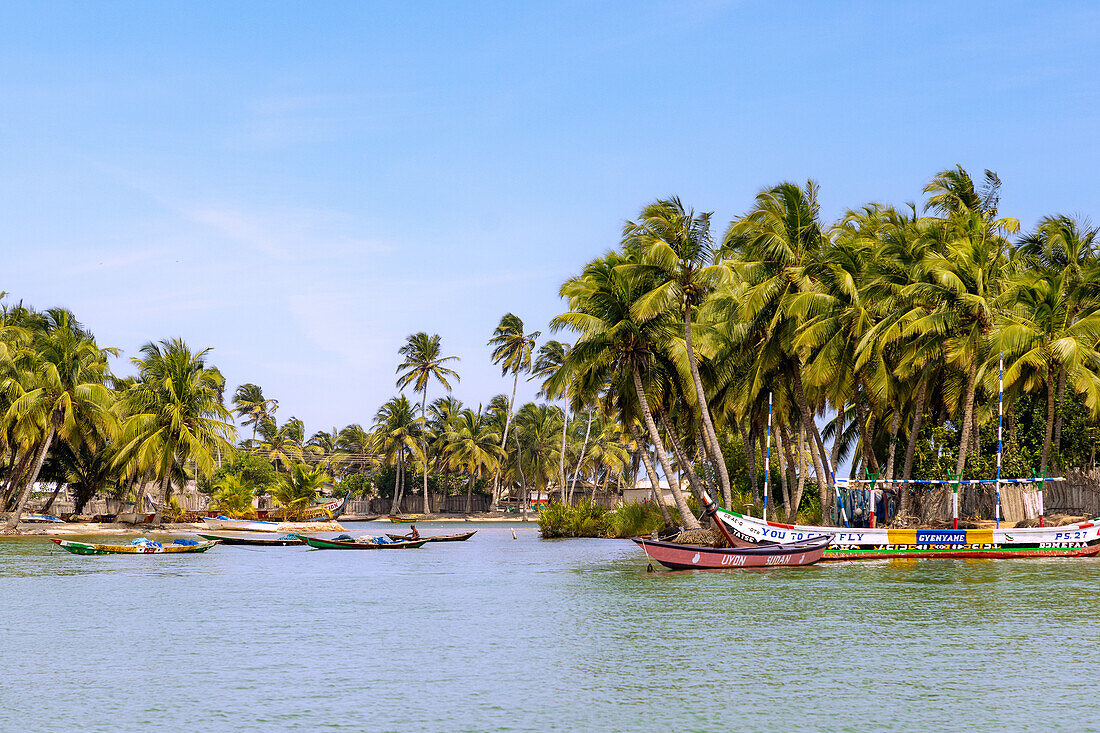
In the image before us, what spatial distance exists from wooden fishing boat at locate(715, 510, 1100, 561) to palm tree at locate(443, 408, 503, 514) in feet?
221

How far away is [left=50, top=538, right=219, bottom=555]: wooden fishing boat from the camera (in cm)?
4472

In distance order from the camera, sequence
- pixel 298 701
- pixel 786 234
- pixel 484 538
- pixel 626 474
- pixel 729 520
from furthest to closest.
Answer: pixel 626 474 → pixel 484 538 → pixel 786 234 → pixel 729 520 → pixel 298 701

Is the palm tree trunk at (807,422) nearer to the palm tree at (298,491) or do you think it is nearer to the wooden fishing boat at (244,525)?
the wooden fishing boat at (244,525)

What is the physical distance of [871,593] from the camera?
26.9 metres

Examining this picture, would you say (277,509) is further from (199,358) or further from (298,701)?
(298,701)

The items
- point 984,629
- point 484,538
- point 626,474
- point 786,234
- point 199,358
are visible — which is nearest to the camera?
point 984,629

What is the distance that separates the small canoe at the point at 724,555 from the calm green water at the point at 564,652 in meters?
0.60

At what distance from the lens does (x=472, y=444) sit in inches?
3976

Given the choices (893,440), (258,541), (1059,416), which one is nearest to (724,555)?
A: (893,440)

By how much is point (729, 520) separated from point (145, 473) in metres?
45.1

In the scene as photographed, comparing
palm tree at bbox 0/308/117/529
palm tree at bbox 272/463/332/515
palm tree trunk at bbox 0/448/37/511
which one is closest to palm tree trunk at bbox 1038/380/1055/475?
palm tree at bbox 272/463/332/515

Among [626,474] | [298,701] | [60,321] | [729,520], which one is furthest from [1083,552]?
[626,474]

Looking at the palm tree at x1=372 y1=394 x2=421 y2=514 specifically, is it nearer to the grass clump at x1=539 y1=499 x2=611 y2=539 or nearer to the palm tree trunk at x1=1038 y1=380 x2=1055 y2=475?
the grass clump at x1=539 y1=499 x2=611 y2=539

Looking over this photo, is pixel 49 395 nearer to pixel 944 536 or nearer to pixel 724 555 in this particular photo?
pixel 724 555
